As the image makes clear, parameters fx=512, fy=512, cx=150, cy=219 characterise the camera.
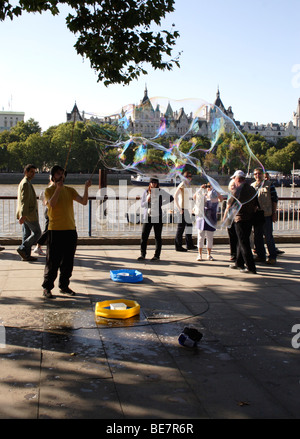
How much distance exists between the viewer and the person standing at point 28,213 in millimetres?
8219

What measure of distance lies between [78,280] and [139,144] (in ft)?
8.96

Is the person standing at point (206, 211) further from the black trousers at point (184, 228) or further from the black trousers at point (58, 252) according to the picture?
the black trousers at point (58, 252)

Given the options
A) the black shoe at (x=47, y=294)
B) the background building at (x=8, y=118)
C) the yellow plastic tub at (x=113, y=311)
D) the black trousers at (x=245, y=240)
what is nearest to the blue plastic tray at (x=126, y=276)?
the black shoe at (x=47, y=294)

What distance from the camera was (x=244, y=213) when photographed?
769cm

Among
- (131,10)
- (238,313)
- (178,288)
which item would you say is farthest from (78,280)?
(131,10)

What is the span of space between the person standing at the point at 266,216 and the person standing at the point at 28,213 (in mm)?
3678

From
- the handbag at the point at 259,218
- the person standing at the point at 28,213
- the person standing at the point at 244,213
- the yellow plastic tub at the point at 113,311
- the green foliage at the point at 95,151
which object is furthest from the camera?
the handbag at the point at 259,218

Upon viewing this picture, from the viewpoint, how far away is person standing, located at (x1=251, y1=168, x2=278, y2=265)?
8617 millimetres

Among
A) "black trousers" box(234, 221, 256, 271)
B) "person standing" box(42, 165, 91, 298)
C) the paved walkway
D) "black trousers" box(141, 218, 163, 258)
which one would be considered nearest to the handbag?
"black trousers" box(234, 221, 256, 271)

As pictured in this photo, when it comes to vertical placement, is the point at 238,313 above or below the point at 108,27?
below

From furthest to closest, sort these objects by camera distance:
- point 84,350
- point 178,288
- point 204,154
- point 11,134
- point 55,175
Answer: point 11,134
point 204,154
point 178,288
point 55,175
point 84,350
